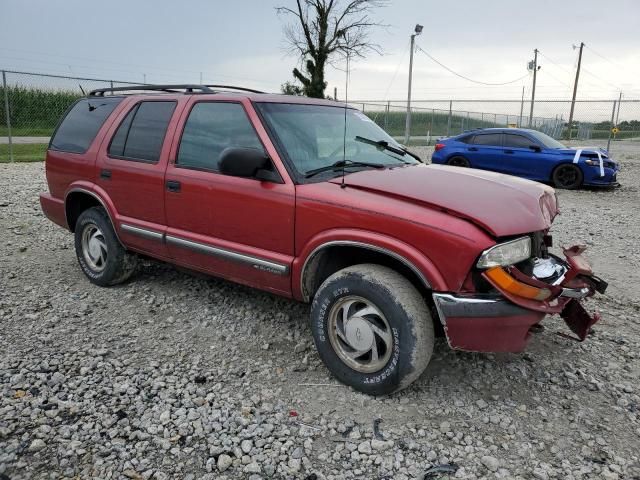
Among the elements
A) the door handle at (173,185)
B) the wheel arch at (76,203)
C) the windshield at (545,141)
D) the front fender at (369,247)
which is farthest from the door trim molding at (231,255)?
the windshield at (545,141)

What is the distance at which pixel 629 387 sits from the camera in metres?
3.17

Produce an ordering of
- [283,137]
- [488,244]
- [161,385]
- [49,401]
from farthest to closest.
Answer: [283,137] < [161,385] < [49,401] < [488,244]

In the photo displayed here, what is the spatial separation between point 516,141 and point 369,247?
10427 mm

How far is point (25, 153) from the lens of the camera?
15.1 metres

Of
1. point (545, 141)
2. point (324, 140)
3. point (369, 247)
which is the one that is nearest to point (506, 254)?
point (369, 247)

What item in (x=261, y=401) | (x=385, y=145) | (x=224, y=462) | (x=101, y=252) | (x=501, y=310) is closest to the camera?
(x=224, y=462)

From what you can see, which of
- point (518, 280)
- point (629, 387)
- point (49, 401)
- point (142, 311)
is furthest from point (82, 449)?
point (629, 387)

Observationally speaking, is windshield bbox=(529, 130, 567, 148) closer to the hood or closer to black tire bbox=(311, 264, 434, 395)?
the hood

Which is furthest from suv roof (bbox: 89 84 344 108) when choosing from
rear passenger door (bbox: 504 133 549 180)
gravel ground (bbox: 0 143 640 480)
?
rear passenger door (bbox: 504 133 549 180)

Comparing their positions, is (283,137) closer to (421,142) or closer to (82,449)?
(82,449)

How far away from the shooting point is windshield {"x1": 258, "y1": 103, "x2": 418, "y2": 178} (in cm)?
345

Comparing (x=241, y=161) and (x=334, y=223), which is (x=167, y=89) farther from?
(x=334, y=223)

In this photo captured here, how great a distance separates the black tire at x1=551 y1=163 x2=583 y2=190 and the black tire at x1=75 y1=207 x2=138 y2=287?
10134mm

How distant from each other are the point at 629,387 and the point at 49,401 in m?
3.52
